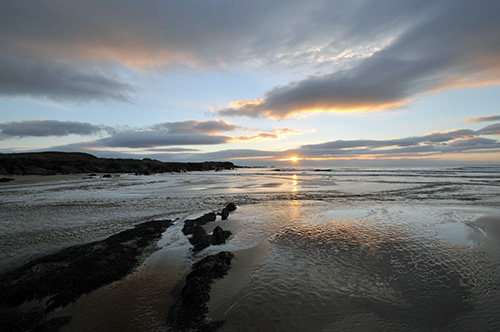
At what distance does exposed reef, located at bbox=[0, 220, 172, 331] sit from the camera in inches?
178

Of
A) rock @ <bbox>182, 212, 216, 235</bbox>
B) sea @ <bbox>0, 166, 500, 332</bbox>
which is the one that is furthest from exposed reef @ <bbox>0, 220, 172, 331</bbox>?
rock @ <bbox>182, 212, 216, 235</bbox>

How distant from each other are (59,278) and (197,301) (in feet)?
13.0

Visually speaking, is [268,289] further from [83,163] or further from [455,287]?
[83,163]

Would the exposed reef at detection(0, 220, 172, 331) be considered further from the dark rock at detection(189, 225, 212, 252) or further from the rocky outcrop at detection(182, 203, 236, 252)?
the rocky outcrop at detection(182, 203, 236, 252)

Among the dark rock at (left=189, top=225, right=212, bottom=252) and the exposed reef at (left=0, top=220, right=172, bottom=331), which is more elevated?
the exposed reef at (left=0, top=220, right=172, bottom=331)

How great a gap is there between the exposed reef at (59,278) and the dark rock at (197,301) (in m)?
2.24

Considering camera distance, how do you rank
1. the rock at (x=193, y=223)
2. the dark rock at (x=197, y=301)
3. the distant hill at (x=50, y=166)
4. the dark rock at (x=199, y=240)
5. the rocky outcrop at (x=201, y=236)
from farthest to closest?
the distant hill at (x=50, y=166), the rock at (x=193, y=223), the rocky outcrop at (x=201, y=236), the dark rock at (x=199, y=240), the dark rock at (x=197, y=301)

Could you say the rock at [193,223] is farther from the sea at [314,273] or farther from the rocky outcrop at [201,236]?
the sea at [314,273]

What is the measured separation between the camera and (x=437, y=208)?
15320 millimetres

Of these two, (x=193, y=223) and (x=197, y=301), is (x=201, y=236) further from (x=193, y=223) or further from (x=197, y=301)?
(x=197, y=301)

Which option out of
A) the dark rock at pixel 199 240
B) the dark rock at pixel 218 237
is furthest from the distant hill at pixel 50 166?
the dark rock at pixel 218 237

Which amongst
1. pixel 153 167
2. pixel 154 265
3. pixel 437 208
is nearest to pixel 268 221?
pixel 154 265

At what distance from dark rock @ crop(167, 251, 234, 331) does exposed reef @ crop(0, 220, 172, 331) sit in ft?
7.36

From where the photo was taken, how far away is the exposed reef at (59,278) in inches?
178
